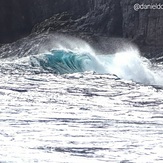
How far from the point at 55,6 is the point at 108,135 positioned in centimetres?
6073

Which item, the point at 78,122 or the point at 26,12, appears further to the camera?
the point at 26,12

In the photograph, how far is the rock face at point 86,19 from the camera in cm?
5828

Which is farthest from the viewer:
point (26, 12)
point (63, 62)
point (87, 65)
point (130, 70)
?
point (26, 12)

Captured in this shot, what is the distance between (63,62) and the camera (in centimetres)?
3030

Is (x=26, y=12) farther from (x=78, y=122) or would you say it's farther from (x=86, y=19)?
(x=78, y=122)

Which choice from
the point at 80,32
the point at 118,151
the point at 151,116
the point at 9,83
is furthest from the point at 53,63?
the point at 80,32

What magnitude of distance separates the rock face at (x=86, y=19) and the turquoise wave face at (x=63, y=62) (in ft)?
80.0

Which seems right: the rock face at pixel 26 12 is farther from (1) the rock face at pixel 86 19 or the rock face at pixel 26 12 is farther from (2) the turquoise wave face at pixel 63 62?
(2) the turquoise wave face at pixel 63 62

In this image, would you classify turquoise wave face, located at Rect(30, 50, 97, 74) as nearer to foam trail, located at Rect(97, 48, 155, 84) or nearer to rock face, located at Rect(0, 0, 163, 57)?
foam trail, located at Rect(97, 48, 155, 84)

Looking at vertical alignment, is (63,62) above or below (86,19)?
below

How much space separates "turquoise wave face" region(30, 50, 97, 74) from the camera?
94.8ft

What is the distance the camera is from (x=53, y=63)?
2969 cm

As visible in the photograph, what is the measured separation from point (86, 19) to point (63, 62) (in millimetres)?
35022

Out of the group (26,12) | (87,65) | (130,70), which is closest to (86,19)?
(26,12)
